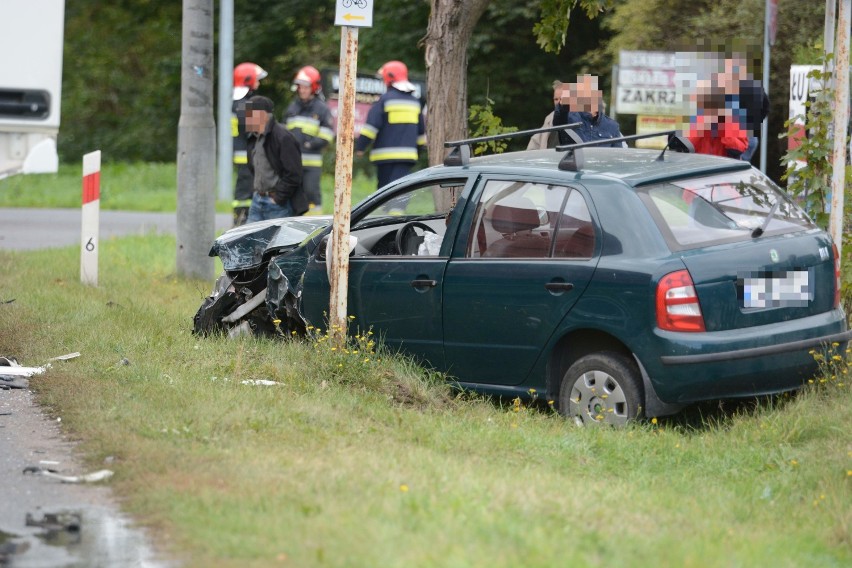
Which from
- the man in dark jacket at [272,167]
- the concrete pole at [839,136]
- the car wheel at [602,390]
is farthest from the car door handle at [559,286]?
the man in dark jacket at [272,167]

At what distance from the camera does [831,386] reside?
22.8ft

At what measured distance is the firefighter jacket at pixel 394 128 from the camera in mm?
13648

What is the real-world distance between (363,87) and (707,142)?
506 inches

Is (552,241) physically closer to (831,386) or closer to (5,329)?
(831,386)

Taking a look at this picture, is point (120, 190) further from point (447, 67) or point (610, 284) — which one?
point (610, 284)

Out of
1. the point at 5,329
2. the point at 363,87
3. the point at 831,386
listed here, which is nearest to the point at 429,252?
the point at 831,386

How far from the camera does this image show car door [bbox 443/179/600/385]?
275 inches

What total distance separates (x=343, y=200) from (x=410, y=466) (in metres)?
2.76

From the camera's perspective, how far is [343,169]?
8.30 metres

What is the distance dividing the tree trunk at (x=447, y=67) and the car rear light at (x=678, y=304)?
4663 millimetres

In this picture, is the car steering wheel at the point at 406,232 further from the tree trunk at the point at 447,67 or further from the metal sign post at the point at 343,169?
the tree trunk at the point at 447,67

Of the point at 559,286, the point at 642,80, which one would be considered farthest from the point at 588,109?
the point at 642,80

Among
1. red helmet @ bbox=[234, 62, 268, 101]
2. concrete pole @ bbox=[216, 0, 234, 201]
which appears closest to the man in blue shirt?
red helmet @ bbox=[234, 62, 268, 101]

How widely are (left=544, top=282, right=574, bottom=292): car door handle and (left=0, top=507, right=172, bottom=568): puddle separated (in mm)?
2749
